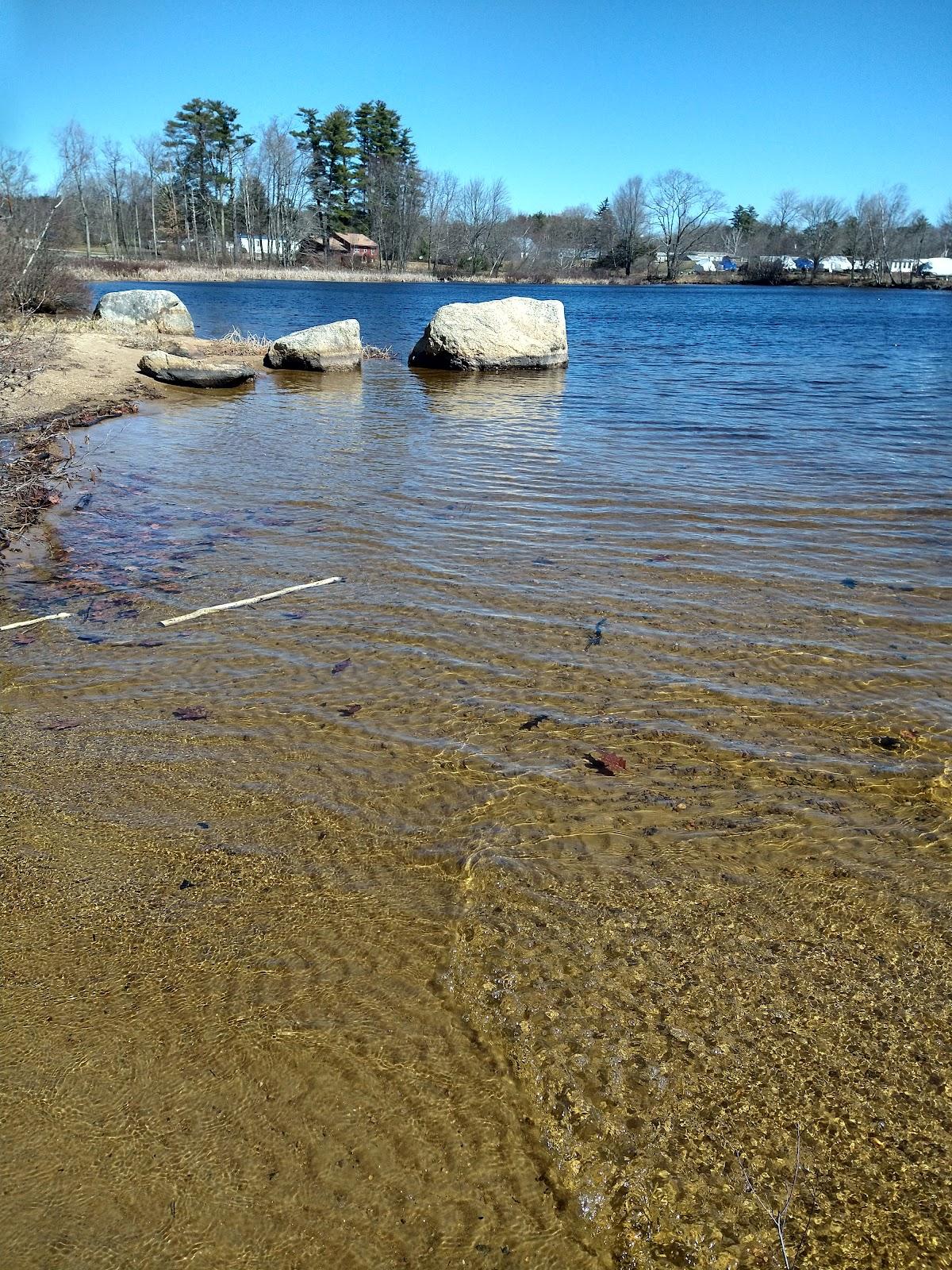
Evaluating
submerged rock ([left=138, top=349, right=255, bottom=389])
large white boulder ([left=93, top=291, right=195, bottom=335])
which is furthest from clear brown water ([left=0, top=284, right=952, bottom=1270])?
large white boulder ([left=93, top=291, right=195, bottom=335])

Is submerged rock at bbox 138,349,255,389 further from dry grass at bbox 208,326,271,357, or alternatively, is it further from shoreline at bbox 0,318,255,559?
dry grass at bbox 208,326,271,357

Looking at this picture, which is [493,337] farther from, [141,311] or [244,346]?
[141,311]

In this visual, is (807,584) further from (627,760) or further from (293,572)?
(293,572)

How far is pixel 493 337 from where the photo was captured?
18.7m

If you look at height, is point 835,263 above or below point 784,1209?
above

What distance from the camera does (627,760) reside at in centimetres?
357

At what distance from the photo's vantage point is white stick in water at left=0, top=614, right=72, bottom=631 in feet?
15.9

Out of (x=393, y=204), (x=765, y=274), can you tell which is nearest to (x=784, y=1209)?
(x=393, y=204)

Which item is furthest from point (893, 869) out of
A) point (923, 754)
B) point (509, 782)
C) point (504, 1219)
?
point (504, 1219)


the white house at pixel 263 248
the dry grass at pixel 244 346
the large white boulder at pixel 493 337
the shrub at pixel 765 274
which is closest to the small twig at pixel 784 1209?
the large white boulder at pixel 493 337

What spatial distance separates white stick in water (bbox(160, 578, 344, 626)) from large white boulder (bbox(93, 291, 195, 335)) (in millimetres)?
19968

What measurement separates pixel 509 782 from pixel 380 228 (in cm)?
10128

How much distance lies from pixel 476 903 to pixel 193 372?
15376mm

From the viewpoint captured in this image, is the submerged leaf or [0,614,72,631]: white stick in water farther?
[0,614,72,631]: white stick in water
